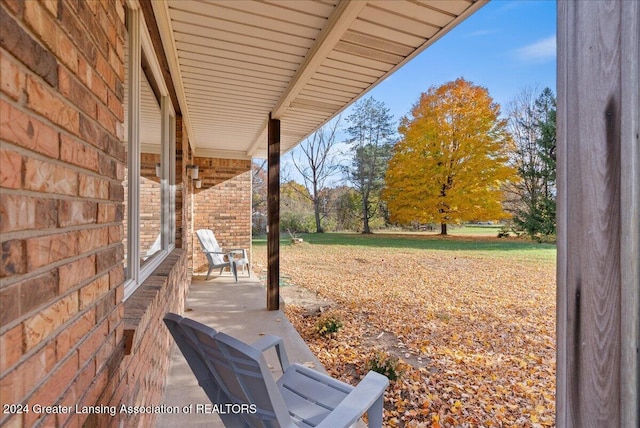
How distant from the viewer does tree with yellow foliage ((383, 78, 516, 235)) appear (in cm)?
1369

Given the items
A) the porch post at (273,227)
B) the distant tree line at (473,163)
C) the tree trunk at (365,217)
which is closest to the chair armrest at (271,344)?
the porch post at (273,227)

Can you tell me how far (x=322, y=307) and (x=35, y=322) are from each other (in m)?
5.49

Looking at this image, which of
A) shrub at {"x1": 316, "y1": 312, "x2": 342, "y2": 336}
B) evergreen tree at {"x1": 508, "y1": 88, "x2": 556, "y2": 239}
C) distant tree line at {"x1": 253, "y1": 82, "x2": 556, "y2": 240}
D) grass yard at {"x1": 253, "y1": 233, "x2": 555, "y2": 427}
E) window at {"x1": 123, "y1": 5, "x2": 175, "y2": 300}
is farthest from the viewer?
distant tree line at {"x1": 253, "y1": 82, "x2": 556, "y2": 240}

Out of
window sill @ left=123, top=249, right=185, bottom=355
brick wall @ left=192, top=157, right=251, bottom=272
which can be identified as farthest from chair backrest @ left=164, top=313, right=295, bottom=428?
brick wall @ left=192, top=157, right=251, bottom=272

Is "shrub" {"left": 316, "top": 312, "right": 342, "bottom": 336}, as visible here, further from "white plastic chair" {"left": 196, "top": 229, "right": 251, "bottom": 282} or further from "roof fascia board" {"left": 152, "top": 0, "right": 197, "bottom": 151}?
"roof fascia board" {"left": 152, "top": 0, "right": 197, "bottom": 151}

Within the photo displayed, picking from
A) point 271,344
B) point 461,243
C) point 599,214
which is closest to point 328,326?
point 271,344

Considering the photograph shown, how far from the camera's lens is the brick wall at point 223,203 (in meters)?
7.04

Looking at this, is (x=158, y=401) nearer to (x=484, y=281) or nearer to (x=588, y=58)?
(x=588, y=58)

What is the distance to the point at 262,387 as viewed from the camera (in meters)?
1.18

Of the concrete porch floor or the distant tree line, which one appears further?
the distant tree line

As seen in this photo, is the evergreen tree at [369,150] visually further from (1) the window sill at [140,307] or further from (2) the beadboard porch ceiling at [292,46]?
(1) the window sill at [140,307]

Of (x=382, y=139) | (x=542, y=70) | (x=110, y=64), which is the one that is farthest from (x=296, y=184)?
(x=110, y=64)

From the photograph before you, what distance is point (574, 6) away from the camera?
0.59m

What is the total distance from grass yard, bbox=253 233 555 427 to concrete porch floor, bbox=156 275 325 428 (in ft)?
1.83
